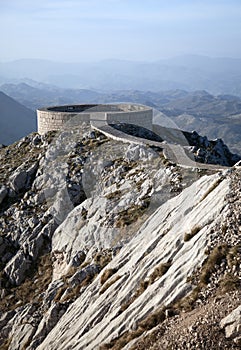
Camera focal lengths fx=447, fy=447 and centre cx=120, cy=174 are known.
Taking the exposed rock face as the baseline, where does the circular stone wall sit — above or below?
above

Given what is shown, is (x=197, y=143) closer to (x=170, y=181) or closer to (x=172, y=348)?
(x=170, y=181)

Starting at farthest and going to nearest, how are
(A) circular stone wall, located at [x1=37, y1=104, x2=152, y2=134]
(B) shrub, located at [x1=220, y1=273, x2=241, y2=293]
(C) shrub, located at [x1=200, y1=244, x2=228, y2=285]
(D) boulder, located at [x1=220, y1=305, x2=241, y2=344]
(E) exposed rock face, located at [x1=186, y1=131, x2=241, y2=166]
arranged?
(A) circular stone wall, located at [x1=37, y1=104, x2=152, y2=134] → (E) exposed rock face, located at [x1=186, y1=131, x2=241, y2=166] → (C) shrub, located at [x1=200, y1=244, x2=228, y2=285] → (B) shrub, located at [x1=220, y1=273, x2=241, y2=293] → (D) boulder, located at [x1=220, y1=305, x2=241, y2=344]

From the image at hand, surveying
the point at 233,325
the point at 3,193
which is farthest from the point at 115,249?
the point at 3,193

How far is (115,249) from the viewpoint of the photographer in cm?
2427

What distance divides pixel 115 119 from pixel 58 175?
10935mm

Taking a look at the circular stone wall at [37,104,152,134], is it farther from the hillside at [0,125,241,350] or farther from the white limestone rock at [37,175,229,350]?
the white limestone rock at [37,175,229,350]

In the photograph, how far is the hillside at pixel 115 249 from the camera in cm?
1618

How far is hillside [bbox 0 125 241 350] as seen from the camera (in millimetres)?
16177

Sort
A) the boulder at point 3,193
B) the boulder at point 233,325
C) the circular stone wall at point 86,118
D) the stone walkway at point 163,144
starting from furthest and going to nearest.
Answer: the circular stone wall at point 86,118
the boulder at point 3,193
the stone walkway at point 163,144
the boulder at point 233,325

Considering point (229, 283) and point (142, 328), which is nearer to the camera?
point (229, 283)

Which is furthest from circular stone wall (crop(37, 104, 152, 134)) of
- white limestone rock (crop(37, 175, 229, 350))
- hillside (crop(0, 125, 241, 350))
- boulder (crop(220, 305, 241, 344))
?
boulder (crop(220, 305, 241, 344))

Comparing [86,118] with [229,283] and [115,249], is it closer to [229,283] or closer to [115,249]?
[115,249]

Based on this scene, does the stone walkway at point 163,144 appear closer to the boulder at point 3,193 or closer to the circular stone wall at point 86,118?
the circular stone wall at point 86,118

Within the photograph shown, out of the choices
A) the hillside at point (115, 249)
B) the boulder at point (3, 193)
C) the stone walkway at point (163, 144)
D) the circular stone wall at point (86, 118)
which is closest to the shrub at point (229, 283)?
the hillside at point (115, 249)
